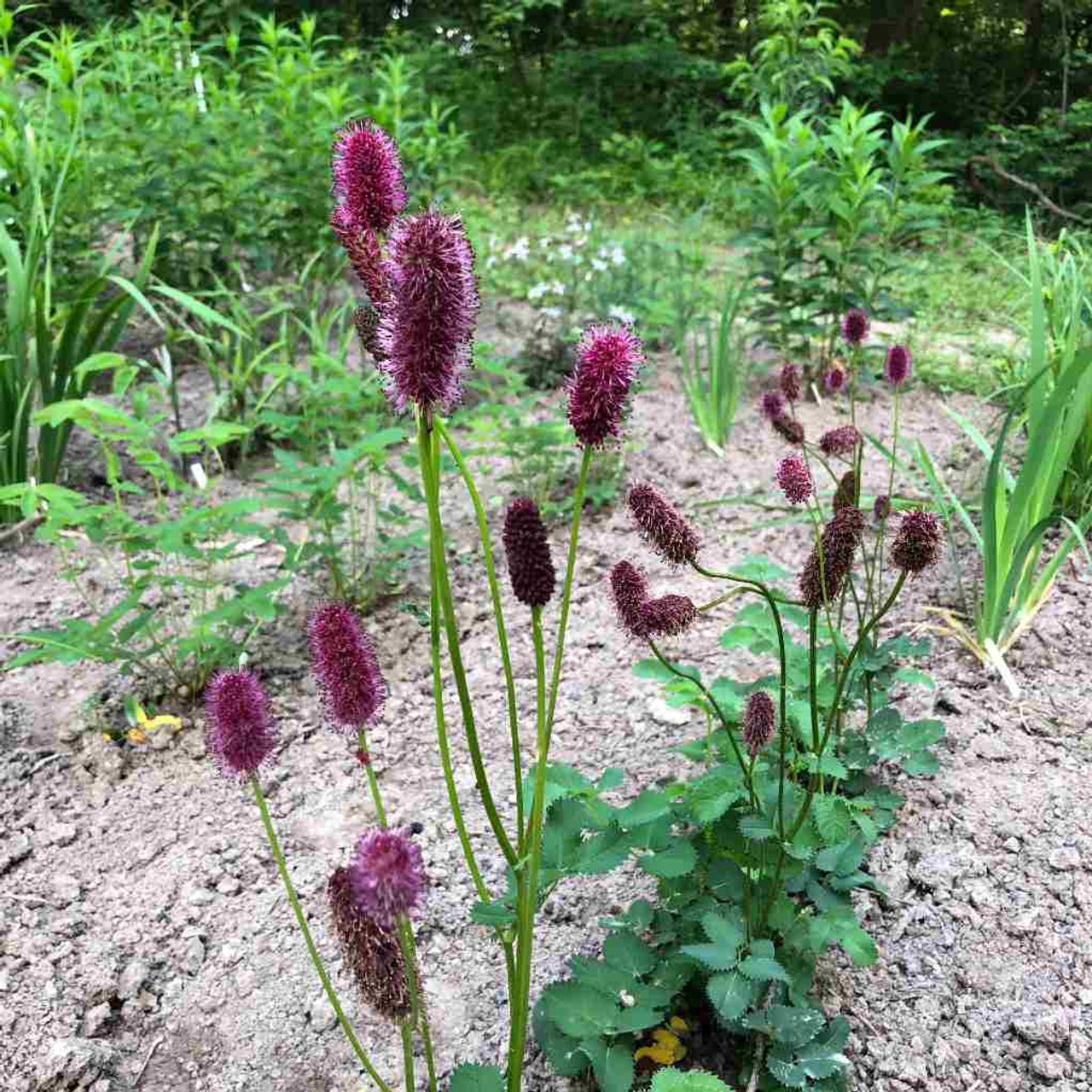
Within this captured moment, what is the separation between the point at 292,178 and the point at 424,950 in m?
3.76

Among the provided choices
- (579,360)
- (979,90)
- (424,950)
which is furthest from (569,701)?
(979,90)

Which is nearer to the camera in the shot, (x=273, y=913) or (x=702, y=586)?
(x=273, y=913)

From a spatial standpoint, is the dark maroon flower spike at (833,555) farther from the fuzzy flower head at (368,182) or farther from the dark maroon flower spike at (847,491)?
the fuzzy flower head at (368,182)

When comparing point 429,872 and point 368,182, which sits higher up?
point 368,182

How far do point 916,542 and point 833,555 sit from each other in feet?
0.37

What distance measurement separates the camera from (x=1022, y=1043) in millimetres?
1554

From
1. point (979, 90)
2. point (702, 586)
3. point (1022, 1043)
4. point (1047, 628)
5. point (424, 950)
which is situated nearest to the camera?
point (1022, 1043)

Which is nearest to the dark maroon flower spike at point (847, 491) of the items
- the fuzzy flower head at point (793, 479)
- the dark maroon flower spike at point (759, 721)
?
the fuzzy flower head at point (793, 479)

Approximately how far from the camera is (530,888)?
1.16 meters

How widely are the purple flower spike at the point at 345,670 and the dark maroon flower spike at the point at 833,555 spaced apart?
62cm

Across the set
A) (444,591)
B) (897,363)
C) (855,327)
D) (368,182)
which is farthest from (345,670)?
(855,327)

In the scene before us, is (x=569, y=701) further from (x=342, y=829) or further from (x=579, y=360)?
(x=579, y=360)

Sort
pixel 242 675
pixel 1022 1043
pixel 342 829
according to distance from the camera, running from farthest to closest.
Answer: pixel 342 829 < pixel 1022 1043 < pixel 242 675

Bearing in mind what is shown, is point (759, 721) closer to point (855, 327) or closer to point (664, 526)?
point (664, 526)
